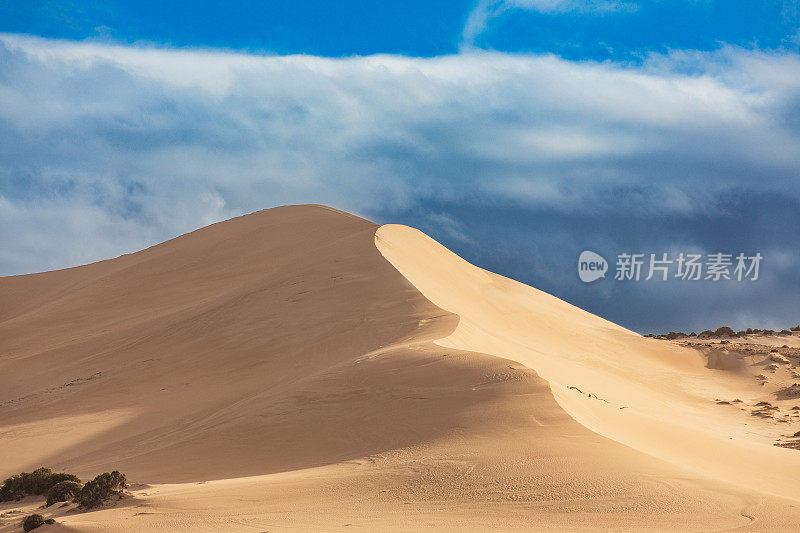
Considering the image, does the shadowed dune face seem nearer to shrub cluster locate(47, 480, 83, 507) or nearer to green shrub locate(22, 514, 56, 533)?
shrub cluster locate(47, 480, 83, 507)

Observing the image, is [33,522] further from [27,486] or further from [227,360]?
[227,360]

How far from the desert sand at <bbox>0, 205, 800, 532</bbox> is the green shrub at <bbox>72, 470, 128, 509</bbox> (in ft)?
0.53

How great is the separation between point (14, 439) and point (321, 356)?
19.2 ft

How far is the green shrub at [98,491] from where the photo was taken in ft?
25.5

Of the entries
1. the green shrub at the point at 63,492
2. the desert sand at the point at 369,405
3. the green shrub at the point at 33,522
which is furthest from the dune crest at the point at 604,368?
the green shrub at the point at 33,522

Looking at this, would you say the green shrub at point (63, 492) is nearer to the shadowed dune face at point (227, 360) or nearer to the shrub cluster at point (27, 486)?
the shrub cluster at point (27, 486)

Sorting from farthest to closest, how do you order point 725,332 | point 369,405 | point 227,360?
point 725,332
point 227,360
point 369,405

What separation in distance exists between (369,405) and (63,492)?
422 cm

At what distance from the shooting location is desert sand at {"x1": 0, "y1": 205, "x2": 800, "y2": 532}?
7.06 metres

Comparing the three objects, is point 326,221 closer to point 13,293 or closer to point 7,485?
point 13,293

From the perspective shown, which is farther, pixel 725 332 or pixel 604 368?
pixel 725 332

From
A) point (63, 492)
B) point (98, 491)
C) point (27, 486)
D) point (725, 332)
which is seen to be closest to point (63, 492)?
point (63, 492)

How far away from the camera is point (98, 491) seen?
7.83 metres

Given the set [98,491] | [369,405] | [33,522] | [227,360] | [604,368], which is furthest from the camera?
[604,368]
